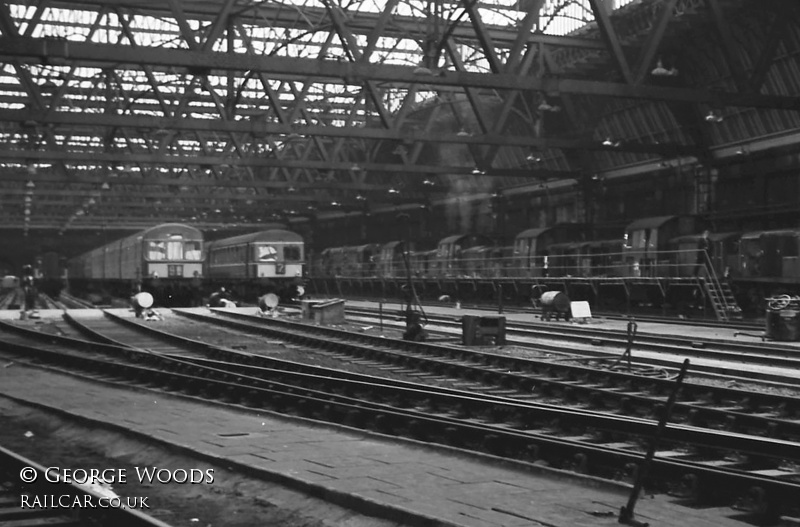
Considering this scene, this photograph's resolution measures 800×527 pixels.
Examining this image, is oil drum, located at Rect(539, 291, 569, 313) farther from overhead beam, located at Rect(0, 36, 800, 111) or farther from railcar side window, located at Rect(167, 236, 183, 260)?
railcar side window, located at Rect(167, 236, 183, 260)

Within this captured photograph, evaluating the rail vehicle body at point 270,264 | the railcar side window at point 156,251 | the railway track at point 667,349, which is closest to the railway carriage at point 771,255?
the railway track at point 667,349

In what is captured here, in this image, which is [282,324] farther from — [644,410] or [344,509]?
[344,509]

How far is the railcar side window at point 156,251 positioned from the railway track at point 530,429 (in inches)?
1075

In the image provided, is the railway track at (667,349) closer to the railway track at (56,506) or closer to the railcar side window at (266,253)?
the railway track at (56,506)

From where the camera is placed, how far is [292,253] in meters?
44.2

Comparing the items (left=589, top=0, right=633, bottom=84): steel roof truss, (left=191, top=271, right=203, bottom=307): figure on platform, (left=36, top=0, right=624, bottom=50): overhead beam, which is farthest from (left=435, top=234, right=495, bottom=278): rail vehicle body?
(left=589, top=0, right=633, bottom=84): steel roof truss

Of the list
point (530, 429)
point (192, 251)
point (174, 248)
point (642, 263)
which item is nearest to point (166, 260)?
point (174, 248)

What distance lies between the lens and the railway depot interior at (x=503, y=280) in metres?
8.05

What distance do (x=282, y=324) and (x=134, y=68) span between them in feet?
36.3

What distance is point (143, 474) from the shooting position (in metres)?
8.16

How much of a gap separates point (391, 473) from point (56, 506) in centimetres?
251

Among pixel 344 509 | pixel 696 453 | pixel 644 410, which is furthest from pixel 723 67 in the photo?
pixel 344 509

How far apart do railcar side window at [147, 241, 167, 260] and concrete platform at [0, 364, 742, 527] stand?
30.6 metres

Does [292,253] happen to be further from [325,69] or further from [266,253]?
[325,69]
